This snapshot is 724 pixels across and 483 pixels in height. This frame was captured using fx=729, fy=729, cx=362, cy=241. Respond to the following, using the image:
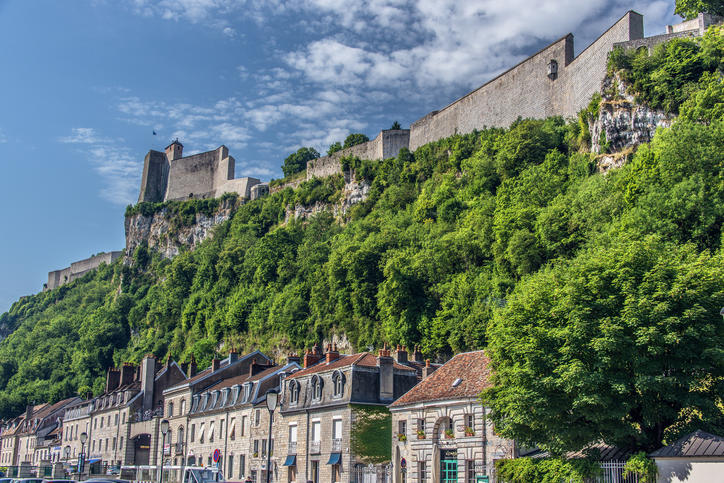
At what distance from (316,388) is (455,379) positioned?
869 cm

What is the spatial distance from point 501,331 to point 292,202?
64.9 m

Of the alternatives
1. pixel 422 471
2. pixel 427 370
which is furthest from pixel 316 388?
pixel 422 471

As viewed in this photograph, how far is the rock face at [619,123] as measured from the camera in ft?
147

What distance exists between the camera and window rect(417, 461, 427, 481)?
A: 29328 millimetres

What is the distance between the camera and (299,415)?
36594 millimetres

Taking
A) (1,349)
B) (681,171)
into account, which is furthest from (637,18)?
(1,349)

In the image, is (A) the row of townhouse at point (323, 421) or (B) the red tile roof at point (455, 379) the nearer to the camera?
(B) the red tile roof at point (455, 379)

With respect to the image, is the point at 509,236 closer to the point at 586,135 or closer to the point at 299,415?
the point at 586,135

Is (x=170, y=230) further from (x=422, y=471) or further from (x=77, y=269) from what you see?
(x=422, y=471)

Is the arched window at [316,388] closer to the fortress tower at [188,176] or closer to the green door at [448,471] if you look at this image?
the green door at [448,471]

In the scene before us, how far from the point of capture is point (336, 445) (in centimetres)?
3350

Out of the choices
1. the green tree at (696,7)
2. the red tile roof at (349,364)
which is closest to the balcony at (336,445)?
the red tile roof at (349,364)

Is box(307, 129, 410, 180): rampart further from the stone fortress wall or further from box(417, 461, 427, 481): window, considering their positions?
box(417, 461, 427, 481): window

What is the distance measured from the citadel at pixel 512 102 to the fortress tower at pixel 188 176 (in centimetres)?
16
